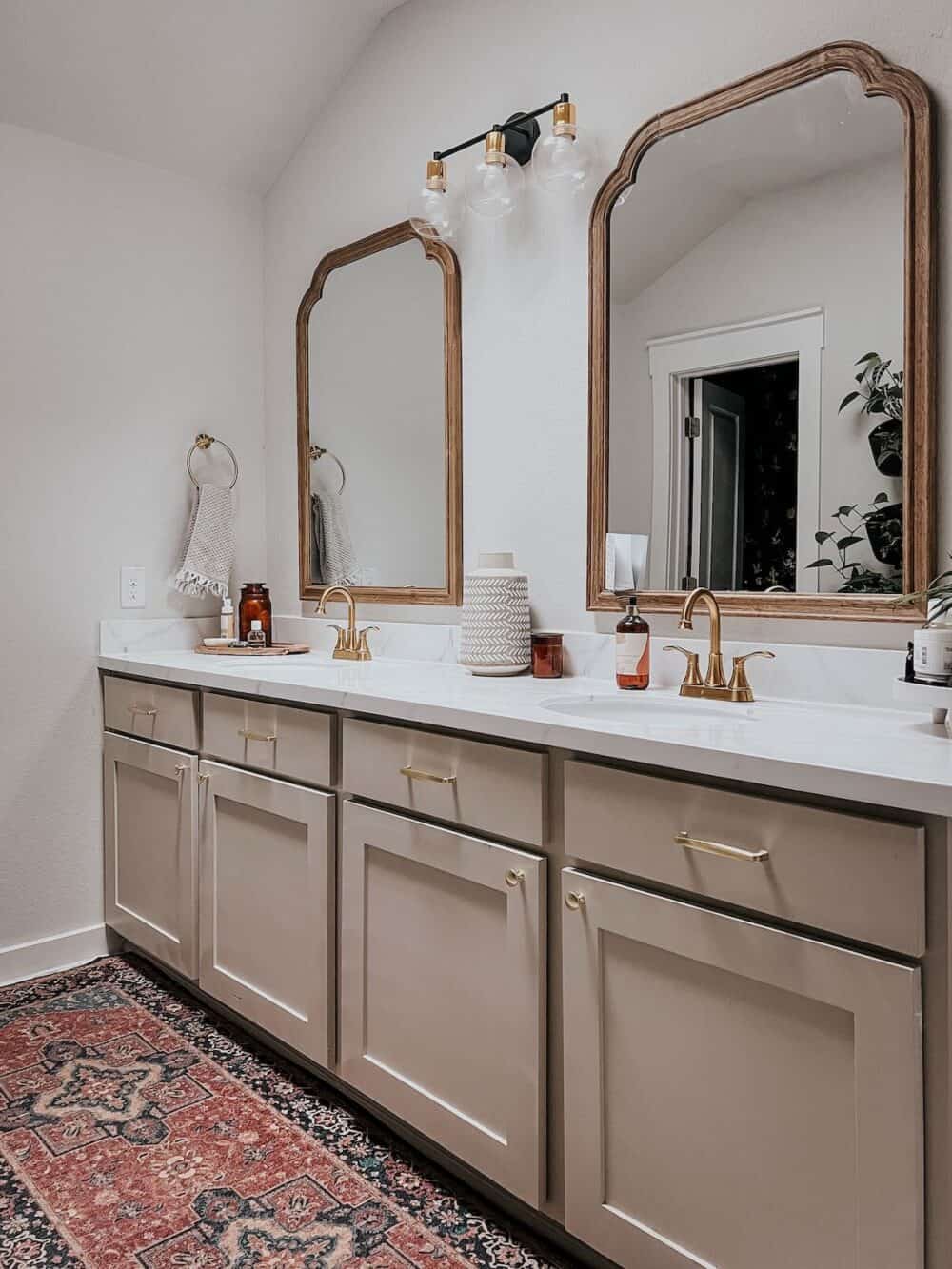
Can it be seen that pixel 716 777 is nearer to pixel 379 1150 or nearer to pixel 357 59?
pixel 379 1150

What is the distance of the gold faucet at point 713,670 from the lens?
1.71 metres

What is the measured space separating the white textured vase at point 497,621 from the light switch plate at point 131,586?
1094mm

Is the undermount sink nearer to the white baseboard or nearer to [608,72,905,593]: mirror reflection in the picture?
[608,72,905,593]: mirror reflection

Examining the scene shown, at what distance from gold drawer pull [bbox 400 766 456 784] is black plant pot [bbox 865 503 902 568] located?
801mm

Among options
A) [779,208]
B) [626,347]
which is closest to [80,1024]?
[626,347]

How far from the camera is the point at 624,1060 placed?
1.31 meters

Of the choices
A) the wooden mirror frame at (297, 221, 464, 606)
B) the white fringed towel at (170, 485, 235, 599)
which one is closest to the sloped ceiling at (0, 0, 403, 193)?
the wooden mirror frame at (297, 221, 464, 606)

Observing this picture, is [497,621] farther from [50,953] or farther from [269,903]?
[50,953]

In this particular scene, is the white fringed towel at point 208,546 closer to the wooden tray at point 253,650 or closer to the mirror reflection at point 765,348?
the wooden tray at point 253,650

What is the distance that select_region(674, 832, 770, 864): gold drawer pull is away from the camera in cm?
114

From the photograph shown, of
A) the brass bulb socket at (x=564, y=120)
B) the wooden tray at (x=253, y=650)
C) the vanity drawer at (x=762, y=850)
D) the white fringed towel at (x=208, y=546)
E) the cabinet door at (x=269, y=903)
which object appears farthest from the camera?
the white fringed towel at (x=208, y=546)

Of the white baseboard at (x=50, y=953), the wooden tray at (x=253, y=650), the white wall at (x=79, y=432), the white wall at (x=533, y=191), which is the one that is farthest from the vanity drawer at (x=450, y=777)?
the white baseboard at (x=50, y=953)

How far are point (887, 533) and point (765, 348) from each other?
403 millimetres

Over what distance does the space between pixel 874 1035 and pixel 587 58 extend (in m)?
1.94
